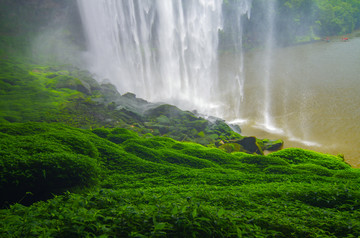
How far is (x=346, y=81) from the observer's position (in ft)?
70.2

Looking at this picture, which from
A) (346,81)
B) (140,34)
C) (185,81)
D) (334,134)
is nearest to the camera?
(334,134)

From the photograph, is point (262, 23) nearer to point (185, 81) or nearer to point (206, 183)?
point (185, 81)

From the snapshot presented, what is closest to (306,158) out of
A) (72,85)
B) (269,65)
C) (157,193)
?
(157,193)

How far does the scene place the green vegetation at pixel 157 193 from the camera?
2.51 meters

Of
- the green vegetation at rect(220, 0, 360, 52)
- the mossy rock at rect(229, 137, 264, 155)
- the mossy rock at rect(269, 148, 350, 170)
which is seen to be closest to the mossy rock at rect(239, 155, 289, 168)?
the mossy rock at rect(269, 148, 350, 170)

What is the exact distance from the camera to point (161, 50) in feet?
91.7

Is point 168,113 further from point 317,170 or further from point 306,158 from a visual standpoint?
point 317,170

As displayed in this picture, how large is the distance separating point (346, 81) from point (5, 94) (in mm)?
26441

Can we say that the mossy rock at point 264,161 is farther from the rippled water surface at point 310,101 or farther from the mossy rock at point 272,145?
the rippled water surface at point 310,101

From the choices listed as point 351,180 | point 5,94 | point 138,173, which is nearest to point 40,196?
point 138,173

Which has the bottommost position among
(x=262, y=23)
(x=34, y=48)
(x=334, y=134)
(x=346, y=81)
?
(x=334, y=134)

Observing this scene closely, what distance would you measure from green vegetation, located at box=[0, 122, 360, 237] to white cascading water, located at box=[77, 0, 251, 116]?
Answer: 17070 mm

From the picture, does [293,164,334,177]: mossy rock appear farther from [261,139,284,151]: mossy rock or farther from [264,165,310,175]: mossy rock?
[261,139,284,151]: mossy rock

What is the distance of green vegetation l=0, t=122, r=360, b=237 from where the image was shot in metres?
2.51
